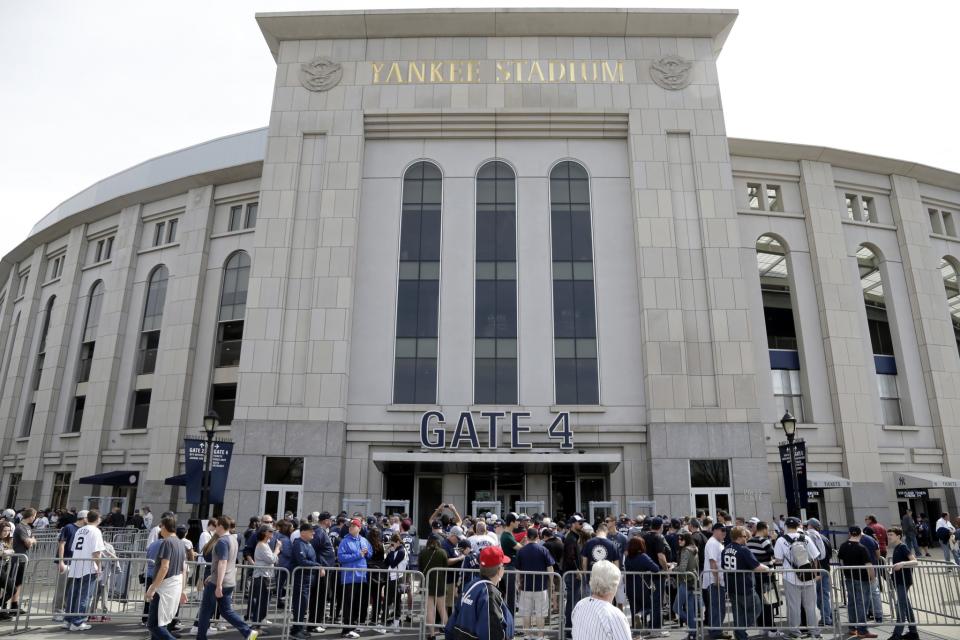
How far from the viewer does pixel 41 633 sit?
11.5m

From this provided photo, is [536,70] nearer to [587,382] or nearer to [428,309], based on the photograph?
[428,309]

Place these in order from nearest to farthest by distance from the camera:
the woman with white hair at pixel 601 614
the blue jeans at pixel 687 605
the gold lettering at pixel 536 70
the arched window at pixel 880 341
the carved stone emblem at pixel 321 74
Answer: the woman with white hair at pixel 601 614
the blue jeans at pixel 687 605
the gold lettering at pixel 536 70
the carved stone emblem at pixel 321 74
the arched window at pixel 880 341

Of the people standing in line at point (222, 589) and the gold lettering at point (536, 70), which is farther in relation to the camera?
the gold lettering at point (536, 70)

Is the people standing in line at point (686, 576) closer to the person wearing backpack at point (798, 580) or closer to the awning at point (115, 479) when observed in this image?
the person wearing backpack at point (798, 580)

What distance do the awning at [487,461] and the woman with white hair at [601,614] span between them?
62.2 ft

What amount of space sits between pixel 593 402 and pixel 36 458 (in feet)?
105

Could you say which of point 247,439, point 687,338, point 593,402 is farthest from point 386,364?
point 687,338

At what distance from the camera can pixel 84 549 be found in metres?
11.9

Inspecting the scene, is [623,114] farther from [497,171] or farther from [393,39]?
[393,39]

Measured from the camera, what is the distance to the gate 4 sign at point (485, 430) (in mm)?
24844

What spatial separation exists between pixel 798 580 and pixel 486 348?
16.6 metres

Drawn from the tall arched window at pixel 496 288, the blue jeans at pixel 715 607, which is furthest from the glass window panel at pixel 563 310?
the blue jeans at pixel 715 607

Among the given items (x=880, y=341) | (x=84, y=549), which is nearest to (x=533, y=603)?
(x=84, y=549)

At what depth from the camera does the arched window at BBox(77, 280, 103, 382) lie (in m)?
38.8
